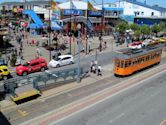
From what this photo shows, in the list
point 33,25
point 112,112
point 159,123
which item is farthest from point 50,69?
point 33,25

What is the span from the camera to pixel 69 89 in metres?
28.2

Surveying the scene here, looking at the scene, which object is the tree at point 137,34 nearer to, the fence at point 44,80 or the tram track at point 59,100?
the tram track at point 59,100

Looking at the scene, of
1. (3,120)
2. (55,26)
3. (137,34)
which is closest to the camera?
(3,120)

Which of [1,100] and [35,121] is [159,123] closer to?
[35,121]

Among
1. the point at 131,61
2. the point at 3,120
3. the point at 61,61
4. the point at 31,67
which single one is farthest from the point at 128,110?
the point at 61,61

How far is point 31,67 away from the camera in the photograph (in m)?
34.6

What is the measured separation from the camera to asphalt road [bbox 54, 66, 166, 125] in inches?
827

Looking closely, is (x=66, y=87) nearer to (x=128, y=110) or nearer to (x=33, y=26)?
(x=128, y=110)

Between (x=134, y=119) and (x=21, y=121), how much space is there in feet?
28.8

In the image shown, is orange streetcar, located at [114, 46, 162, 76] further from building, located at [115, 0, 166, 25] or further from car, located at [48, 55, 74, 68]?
building, located at [115, 0, 166, 25]

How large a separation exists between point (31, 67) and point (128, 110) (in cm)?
1590

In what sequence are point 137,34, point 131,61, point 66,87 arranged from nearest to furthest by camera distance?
point 66,87 → point 131,61 → point 137,34

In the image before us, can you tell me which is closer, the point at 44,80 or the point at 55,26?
the point at 44,80

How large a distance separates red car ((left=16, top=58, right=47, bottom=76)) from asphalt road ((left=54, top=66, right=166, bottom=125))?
41.7 feet
